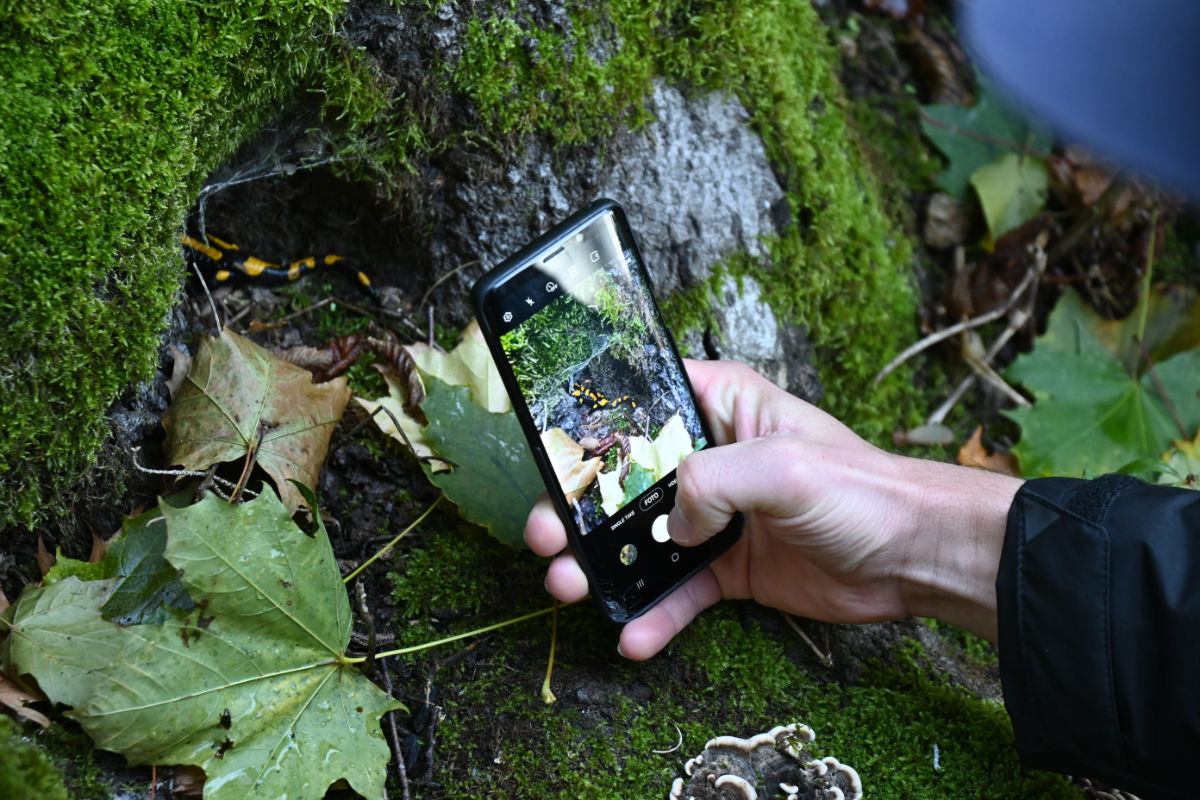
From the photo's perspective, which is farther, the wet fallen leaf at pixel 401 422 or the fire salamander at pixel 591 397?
the wet fallen leaf at pixel 401 422

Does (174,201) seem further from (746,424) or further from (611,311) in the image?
(746,424)

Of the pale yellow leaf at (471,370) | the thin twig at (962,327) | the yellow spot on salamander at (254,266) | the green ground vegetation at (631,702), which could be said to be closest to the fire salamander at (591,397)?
the pale yellow leaf at (471,370)

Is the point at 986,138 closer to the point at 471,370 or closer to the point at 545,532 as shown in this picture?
the point at 471,370

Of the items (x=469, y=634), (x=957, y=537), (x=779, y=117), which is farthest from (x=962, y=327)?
(x=469, y=634)

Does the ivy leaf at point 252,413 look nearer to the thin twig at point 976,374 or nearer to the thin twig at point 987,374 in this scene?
the thin twig at point 976,374

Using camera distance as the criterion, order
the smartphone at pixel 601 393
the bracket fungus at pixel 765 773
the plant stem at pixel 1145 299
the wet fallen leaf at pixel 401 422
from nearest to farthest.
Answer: the bracket fungus at pixel 765 773, the smartphone at pixel 601 393, the wet fallen leaf at pixel 401 422, the plant stem at pixel 1145 299

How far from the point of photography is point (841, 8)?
4.07m

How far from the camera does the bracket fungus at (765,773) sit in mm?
1944

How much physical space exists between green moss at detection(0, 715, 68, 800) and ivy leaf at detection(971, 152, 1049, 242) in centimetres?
374

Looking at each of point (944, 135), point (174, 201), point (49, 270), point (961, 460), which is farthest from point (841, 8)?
point (49, 270)

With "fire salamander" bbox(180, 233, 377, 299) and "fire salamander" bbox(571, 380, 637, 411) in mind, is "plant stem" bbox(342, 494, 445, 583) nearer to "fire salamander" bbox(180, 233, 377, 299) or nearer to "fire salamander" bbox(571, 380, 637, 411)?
"fire salamander" bbox(571, 380, 637, 411)

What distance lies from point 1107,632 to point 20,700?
7.78ft

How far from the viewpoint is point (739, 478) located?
2.00m

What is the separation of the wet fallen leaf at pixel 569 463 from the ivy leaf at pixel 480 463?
0.62 ft
